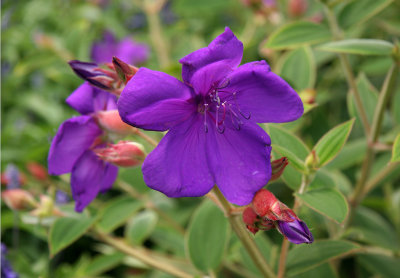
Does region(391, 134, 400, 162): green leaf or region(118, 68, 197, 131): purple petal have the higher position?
region(118, 68, 197, 131): purple petal

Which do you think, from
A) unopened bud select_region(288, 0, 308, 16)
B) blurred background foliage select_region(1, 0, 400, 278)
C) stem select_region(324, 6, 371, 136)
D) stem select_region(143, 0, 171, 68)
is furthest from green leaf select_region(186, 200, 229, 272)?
stem select_region(143, 0, 171, 68)

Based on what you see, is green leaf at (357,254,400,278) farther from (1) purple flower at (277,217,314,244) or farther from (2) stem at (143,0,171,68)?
(2) stem at (143,0,171,68)

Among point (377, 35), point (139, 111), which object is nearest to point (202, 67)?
point (139, 111)

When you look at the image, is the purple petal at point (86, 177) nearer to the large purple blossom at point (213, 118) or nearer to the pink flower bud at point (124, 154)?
the pink flower bud at point (124, 154)

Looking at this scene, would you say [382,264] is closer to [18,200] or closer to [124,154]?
[124,154]

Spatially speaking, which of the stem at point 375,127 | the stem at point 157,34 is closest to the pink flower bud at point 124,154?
the stem at point 375,127

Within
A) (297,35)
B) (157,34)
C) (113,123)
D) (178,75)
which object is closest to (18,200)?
(113,123)
